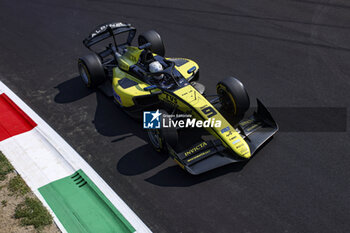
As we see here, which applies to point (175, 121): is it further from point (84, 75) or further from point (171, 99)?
point (84, 75)

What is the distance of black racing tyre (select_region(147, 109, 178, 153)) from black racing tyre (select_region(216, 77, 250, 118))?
156 centimetres

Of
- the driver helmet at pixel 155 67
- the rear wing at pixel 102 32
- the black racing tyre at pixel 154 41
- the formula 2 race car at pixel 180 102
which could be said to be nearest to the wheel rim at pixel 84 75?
the formula 2 race car at pixel 180 102

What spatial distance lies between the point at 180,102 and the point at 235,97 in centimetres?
118

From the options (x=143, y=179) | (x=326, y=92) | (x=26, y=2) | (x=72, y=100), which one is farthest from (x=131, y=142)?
(x=26, y=2)

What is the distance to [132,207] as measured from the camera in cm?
627

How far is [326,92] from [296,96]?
0.78m

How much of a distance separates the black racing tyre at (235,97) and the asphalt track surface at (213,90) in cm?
96

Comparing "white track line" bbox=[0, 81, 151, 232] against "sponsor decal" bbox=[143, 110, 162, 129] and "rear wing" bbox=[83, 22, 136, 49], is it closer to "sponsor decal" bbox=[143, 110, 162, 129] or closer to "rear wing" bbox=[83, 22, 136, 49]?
"sponsor decal" bbox=[143, 110, 162, 129]

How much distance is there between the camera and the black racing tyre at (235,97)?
7.56 metres

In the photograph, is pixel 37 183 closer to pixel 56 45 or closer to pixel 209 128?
pixel 209 128

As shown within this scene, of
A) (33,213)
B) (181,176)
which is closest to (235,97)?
(181,176)

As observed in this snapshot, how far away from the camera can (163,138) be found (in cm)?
684

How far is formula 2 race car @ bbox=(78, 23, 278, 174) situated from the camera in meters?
6.75

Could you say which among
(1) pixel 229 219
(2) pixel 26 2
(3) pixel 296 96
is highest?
(2) pixel 26 2
